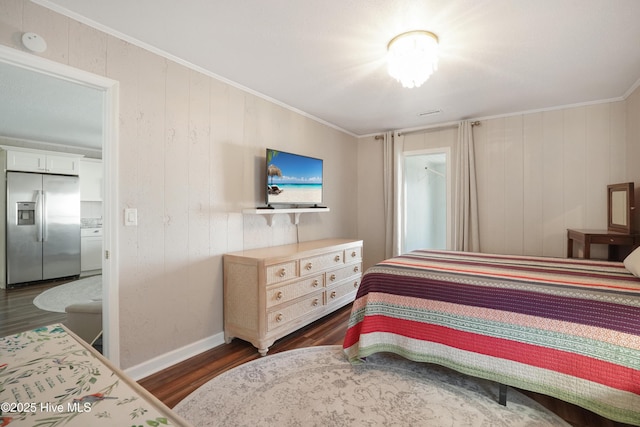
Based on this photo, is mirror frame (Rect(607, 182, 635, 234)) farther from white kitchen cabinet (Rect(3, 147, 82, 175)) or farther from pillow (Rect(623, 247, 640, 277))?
white kitchen cabinet (Rect(3, 147, 82, 175))

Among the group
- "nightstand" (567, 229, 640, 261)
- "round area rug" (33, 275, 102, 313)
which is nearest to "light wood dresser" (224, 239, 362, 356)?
"nightstand" (567, 229, 640, 261)

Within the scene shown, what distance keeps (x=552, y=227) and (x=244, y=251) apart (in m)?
3.62

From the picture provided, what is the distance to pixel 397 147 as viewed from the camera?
4.50 metres

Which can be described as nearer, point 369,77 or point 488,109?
point 369,77

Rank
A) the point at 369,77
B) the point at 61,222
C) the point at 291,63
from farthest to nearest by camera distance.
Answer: the point at 61,222 → the point at 369,77 → the point at 291,63

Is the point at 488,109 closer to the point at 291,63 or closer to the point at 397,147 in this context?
the point at 397,147

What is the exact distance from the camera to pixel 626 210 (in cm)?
290

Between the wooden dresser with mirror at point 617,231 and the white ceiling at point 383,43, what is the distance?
1.06 m

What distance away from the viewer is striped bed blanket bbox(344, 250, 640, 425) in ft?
4.96

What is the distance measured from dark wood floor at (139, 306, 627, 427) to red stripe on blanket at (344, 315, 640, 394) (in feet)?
1.36

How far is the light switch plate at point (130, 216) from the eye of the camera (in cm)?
213

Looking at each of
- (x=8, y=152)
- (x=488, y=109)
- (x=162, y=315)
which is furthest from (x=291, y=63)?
(x=8, y=152)

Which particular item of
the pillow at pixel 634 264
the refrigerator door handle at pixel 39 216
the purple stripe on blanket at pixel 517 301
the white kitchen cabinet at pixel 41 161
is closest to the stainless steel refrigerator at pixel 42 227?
the refrigerator door handle at pixel 39 216

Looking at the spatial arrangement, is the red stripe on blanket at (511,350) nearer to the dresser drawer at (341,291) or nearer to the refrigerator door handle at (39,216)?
the dresser drawer at (341,291)
